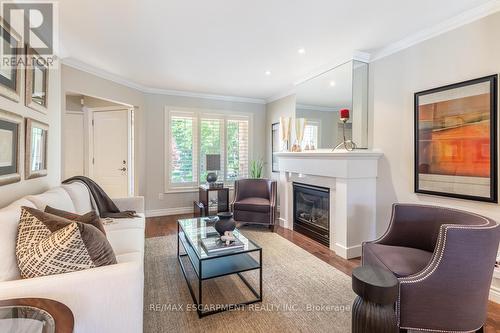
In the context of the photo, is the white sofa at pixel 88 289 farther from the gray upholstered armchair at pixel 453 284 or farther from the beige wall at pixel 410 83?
the beige wall at pixel 410 83

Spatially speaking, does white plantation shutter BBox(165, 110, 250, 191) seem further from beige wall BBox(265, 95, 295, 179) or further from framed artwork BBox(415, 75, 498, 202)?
framed artwork BBox(415, 75, 498, 202)

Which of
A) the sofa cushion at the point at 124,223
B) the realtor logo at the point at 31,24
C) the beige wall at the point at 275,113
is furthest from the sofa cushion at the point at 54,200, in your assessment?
the beige wall at the point at 275,113

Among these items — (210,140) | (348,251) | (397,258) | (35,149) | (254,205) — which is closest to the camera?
(397,258)

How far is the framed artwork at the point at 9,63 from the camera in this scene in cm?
170

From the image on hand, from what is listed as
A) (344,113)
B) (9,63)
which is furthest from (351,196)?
(9,63)

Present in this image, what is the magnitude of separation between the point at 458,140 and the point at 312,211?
A: 204cm

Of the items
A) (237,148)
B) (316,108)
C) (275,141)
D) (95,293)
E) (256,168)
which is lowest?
(95,293)

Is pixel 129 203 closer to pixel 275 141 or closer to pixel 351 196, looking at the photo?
pixel 351 196

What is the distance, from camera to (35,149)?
225 centimetres

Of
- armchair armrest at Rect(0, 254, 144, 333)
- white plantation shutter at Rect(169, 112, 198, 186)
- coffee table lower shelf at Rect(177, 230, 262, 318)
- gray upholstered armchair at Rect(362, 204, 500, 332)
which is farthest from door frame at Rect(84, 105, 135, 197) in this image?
gray upholstered armchair at Rect(362, 204, 500, 332)

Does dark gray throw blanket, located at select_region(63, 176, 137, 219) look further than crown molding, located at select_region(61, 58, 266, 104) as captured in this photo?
No

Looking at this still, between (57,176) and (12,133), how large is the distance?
1.16 meters

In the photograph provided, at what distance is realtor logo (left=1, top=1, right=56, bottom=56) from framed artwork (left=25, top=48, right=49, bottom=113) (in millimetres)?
100

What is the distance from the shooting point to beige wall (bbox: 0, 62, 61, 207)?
183 cm
